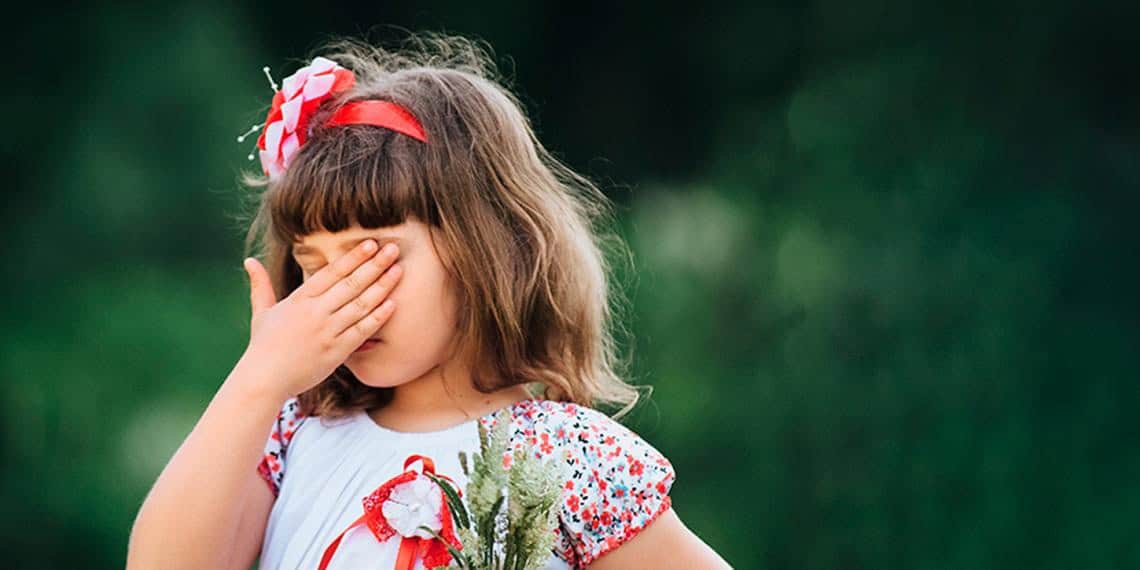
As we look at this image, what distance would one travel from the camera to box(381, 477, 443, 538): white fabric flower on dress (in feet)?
5.34

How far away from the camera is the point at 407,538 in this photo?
64.7 inches

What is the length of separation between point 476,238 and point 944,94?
8.17 ft

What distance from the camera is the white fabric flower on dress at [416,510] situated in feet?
5.34

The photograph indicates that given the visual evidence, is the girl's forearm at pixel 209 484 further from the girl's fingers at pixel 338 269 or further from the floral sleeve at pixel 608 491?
the floral sleeve at pixel 608 491

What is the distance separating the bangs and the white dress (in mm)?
300


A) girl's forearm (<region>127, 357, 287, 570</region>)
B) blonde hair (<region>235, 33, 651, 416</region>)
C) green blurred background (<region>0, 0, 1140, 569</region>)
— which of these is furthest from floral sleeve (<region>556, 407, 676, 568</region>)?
green blurred background (<region>0, 0, 1140, 569</region>)

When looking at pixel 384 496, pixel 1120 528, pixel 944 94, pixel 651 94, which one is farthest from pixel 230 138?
pixel 1120 528

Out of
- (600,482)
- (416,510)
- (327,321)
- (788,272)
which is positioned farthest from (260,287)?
(788,272)

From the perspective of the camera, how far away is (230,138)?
12.7 feet

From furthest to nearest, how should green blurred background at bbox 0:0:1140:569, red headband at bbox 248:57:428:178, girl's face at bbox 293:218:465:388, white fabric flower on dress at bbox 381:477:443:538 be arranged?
1. green blurred background at bbox 0:0:1140:569
2. red headband at bbox 248:57:428:178
3. girl's face at bbox 293:218:465:388
4. white fabric flower on dress at bbox 381:477:443:538

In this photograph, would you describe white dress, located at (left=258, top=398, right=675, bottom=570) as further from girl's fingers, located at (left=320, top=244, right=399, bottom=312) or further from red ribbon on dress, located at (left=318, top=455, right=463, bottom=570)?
girl's fingers, located at (left=320, top=244, right=399, bottom=312)

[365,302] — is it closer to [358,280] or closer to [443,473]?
[358,280]

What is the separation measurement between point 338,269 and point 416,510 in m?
0.33

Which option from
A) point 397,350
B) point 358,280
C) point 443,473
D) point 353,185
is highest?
point 353,185
